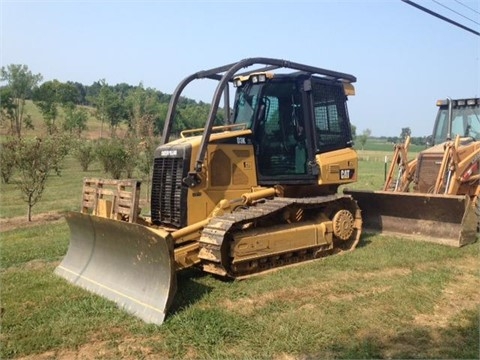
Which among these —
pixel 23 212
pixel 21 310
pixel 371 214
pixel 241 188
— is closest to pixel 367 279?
pixel 241 188

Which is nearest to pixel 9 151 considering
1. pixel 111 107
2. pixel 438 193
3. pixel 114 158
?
pixel 114 158

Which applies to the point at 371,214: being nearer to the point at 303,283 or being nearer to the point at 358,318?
the point at 303,283

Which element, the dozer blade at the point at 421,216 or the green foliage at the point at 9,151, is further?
the green foliage at the point at 9,151

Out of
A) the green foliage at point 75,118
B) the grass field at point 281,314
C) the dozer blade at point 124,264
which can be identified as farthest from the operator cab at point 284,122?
the green foliage at point 75,118

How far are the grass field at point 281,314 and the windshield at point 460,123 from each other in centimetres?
441

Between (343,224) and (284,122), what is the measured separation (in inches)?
77.0

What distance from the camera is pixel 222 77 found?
661cm

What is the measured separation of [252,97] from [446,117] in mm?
6387

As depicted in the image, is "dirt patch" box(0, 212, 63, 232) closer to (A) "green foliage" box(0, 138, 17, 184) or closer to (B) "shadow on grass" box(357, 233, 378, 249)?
(A) "green foliage" box(0, 138, 17, 184)

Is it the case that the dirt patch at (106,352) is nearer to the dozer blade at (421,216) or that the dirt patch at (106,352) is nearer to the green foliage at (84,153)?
the dozer blade at (421,216)

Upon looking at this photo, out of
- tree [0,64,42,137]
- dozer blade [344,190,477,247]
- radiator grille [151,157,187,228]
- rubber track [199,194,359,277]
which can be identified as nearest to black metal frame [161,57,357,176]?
radiator grille [151,157,187,228]

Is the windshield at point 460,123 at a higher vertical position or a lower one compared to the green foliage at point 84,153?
higher

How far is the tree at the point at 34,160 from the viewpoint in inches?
487

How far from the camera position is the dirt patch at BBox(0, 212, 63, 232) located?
11.9m
